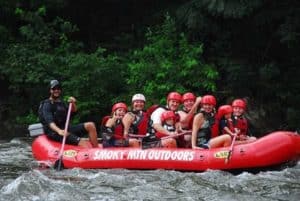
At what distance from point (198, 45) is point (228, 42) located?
74 cm

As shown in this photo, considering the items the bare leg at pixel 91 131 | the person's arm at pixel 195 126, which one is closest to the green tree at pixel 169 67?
the bare leg at pixel 91 131

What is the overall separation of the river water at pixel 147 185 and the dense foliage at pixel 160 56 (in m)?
5.68

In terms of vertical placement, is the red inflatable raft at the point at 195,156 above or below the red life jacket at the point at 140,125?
below

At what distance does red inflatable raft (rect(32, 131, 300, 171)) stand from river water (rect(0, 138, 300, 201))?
140 mm

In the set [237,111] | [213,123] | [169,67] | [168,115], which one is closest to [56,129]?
[168,115]

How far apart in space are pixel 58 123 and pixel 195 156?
2571mm

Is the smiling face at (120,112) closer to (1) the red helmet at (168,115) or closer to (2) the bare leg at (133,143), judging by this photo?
(2) the bare leg at (133,143)

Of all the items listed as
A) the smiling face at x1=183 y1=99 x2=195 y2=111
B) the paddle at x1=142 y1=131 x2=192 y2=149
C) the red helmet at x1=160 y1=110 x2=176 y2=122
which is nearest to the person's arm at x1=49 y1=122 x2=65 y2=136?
the paddle at x1=142 y1=131 x2=192 y2=149

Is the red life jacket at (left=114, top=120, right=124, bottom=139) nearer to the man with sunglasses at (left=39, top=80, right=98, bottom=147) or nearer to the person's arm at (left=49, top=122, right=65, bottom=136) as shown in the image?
the man with sunglasses at (left=39, top=80, right=98, bottom=147)

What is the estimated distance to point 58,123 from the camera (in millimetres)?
11086

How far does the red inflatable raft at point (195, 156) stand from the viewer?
374 inches

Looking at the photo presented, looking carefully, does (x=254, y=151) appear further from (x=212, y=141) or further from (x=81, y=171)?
(x=81, y=171)

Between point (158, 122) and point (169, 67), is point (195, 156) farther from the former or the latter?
point (169, 67)

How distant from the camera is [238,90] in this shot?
15992 mm
